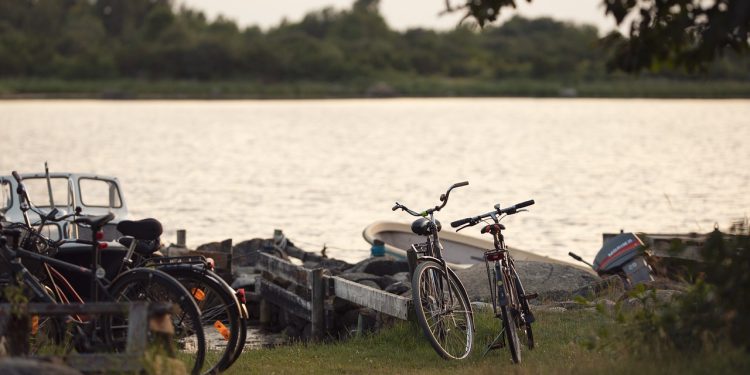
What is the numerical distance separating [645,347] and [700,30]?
2.18 metres

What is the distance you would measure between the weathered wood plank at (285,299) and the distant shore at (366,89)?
117 m

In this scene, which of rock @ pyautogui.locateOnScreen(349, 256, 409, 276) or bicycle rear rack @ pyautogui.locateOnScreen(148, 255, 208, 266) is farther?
rock @ pyautogui.locateOnScreen(349, 256, 409, 276)

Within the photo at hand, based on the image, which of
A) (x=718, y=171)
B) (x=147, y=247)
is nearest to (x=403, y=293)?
(x=147, y=247)

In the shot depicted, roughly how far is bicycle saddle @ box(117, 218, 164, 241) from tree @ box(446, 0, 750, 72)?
2823 mm

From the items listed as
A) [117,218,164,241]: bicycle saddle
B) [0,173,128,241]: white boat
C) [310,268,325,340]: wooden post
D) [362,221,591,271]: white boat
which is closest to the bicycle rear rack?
[117,218,164,241]: bicycle saddle

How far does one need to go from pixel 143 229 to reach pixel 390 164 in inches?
2148

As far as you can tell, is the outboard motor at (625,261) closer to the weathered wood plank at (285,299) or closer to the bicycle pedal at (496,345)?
the weathered wood plank at (285,299)

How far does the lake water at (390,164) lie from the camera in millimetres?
36656

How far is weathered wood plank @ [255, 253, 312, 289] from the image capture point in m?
15.0

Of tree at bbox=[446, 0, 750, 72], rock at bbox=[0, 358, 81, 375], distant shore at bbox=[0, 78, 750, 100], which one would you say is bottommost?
distant shore at bbox=[0, 78, 750, 100]

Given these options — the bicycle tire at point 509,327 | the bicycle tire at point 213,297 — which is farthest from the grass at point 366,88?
the bicycle tire at point 213,297

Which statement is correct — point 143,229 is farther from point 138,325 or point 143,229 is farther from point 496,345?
point 496,345

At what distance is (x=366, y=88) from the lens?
142 m

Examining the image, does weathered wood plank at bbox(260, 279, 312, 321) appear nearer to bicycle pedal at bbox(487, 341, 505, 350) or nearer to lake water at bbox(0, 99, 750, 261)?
bicycle pedal at bbox(487, 341, 505, 350)
